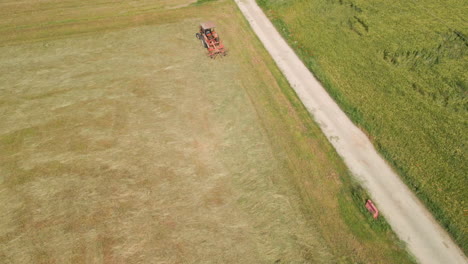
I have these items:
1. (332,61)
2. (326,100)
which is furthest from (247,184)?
(332,61)

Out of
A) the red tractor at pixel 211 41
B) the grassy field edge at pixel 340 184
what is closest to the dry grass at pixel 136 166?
the grassy field edge at pixel 340 184

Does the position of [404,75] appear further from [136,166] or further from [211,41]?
[136,166]

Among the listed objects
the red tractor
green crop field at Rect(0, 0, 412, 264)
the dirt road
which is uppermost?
the red tractor

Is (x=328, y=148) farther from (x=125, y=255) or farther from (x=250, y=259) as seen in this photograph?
(x=125, y=255)

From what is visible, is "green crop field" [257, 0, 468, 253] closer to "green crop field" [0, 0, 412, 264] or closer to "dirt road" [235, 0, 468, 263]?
"dirt road" [235, 0, 468, 263]

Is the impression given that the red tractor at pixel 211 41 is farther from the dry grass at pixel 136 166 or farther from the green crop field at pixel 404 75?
the green crop field at pixel 404 75

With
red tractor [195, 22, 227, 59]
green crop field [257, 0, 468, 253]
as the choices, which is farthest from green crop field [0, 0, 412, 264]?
green crop field [257, 0, 468, 253]
